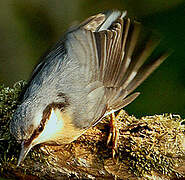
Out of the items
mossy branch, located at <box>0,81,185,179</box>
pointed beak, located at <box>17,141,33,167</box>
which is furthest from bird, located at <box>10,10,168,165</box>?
mossy branch, located at <box>0,81,185,179</box>

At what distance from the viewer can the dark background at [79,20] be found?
13.7 feet

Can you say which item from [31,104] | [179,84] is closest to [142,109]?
[179,84]

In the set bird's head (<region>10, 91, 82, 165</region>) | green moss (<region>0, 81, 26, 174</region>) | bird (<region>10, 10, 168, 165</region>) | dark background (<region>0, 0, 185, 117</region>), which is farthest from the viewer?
dark background (<region>0, 0, 185, 117</region>)

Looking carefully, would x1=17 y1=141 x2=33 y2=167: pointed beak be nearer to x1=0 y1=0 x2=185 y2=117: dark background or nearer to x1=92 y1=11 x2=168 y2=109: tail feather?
x1=92 y1=11 x2=168 y2=109: tail feather

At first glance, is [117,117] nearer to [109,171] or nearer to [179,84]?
[109,171]

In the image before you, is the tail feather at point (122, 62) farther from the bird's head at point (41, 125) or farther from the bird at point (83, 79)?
the bird's head at point (41, 125)

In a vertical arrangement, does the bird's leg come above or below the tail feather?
below

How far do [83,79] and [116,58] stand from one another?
309 millimetres

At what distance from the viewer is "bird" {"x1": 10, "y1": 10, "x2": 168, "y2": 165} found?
254 cm

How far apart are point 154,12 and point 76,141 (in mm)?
2403

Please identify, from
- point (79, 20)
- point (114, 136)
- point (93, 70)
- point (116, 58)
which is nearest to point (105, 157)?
point (114, 136)

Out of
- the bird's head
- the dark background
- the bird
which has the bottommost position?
the bird's head

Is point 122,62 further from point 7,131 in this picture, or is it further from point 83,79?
point 7,131

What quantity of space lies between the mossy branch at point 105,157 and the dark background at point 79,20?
1241 mm
